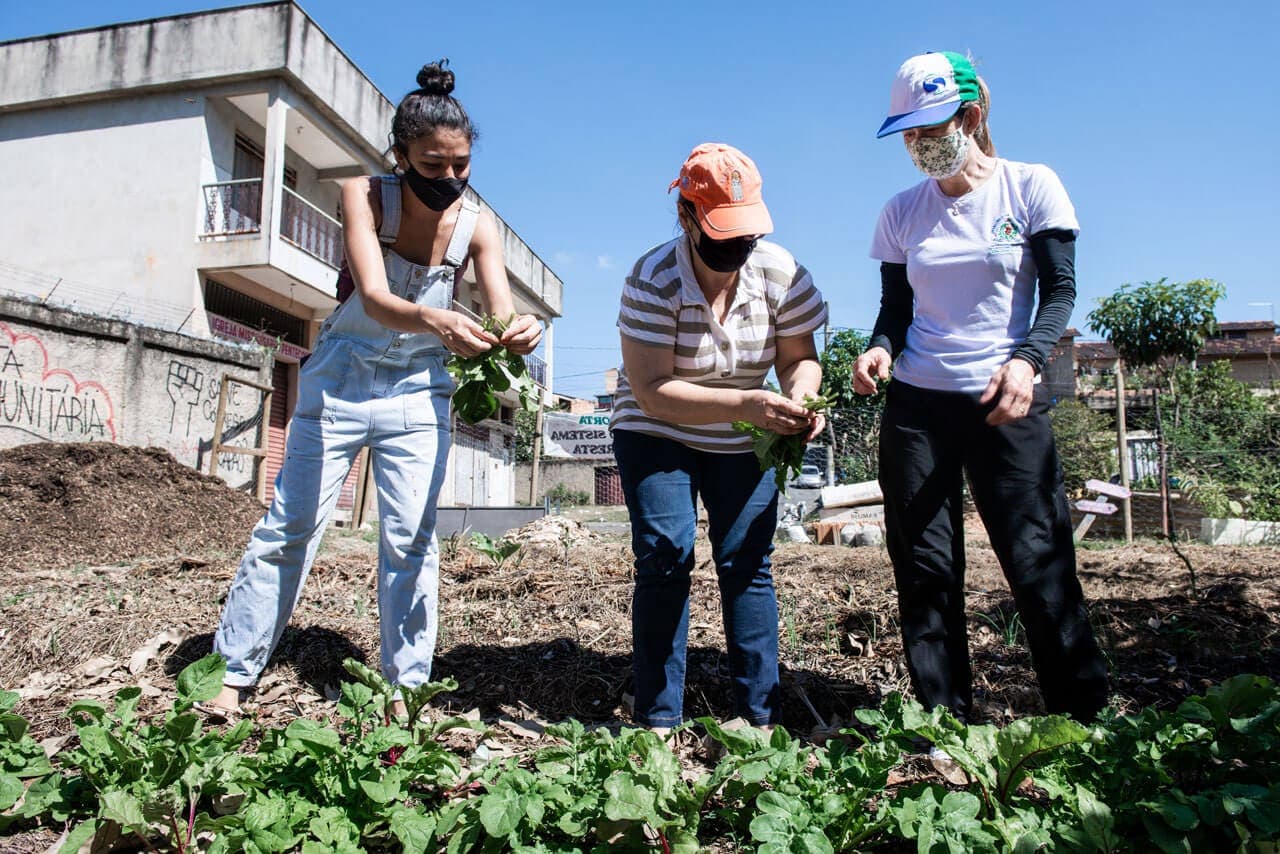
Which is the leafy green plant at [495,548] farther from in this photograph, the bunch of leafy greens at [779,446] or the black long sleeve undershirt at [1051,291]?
the black long sleeve undershirt at [1051,291]

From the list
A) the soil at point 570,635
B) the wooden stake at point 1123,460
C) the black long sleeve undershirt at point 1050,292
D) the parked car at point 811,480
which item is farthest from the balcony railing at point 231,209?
the black long sleeve undershirt at point 1050,292

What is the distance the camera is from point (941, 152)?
2516 mm

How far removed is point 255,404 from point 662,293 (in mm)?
12697

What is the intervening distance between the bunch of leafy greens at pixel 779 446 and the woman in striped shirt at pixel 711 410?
0.15 ft

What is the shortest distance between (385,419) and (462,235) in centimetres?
67

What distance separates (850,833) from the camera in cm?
171

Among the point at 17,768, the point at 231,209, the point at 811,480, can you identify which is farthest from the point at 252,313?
the point at 17,768

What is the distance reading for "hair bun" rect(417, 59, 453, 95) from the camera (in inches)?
110

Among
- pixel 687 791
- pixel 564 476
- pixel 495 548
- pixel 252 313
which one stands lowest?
pixel 687 791

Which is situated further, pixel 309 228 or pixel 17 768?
pixel 309 228

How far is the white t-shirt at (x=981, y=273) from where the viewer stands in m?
2.45

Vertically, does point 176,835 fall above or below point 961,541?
below

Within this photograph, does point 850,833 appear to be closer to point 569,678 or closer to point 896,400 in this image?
point 896,400

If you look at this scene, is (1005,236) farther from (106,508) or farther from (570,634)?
(106,508)
